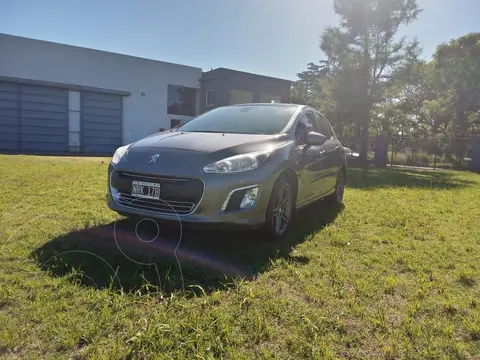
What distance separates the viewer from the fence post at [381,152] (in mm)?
19172

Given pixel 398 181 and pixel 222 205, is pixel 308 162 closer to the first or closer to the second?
pixel 222 205

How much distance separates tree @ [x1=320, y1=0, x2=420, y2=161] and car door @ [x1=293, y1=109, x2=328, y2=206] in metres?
15.8

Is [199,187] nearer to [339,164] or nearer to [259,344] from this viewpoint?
[259,344]

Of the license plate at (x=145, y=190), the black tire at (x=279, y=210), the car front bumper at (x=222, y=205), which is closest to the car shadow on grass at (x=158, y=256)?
the black tire at (x=279, y=210)

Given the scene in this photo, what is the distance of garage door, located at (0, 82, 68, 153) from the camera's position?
18.8 metres

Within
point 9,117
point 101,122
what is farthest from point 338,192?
point 9,117

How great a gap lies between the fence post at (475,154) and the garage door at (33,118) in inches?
831

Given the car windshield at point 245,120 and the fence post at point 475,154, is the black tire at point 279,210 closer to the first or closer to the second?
the car windshield at point 245,120

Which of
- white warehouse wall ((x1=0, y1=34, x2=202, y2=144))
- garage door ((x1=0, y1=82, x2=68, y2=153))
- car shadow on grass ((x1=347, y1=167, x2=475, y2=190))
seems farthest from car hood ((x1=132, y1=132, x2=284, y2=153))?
white warehouse wall ((x1=0, y1=34, x2=202, y2=144))

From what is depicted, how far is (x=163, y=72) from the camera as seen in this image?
2327 cm

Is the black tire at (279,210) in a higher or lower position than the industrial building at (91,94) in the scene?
lower

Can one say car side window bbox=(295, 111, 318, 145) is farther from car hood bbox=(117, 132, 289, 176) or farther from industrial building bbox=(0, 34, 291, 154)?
industrial building bbox=(0, 34, 291, 154)

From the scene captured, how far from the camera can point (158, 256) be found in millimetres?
3213

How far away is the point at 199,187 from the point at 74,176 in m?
5.52
